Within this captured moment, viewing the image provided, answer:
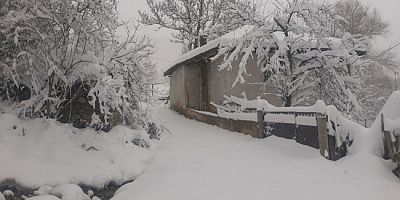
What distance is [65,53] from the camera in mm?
7016

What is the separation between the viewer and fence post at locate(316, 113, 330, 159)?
23.0 feet

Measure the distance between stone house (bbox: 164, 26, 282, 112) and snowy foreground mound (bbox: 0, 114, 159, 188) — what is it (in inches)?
292

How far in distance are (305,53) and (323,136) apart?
6076mm

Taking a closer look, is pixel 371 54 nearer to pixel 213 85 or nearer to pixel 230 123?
pixel 213 85

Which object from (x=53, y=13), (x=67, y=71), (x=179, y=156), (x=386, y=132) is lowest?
(x=179, y=156)

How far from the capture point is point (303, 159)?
23.6 feet

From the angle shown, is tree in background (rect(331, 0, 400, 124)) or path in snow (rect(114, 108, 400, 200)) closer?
path in snow (rect(114, 108, 400, 200))

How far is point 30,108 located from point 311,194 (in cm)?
510

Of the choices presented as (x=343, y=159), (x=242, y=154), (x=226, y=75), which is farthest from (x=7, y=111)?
(x=226, y=75)

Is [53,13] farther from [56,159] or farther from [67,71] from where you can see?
[56,159]

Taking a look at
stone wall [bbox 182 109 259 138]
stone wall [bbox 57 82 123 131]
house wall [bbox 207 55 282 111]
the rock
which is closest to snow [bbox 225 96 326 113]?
stone wall [bbox 182 109 259 138]

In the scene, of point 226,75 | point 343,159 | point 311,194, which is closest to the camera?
point 311,194

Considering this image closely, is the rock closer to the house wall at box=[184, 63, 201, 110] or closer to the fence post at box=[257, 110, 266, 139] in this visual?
the fence post at box=[257, 110, 266, 139]

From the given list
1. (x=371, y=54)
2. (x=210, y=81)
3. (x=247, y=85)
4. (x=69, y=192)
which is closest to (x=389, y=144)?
(x=69, y=192)
